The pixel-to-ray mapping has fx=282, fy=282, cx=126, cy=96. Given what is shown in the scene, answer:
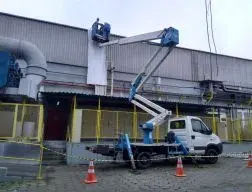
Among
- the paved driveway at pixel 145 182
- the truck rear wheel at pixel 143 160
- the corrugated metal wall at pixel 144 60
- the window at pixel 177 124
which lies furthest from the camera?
the corrugated metal wall at pixel 144 60

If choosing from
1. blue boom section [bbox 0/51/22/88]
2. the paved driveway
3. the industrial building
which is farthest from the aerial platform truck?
blue boom section [bbox 0/51/22/88]

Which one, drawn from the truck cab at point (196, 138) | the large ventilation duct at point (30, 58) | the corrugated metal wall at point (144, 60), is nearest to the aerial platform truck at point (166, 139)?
the truck cab at point (196, 138)

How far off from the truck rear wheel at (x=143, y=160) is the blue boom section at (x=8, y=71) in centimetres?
728

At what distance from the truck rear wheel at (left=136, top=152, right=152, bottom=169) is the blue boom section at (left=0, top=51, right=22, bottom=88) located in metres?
7.28

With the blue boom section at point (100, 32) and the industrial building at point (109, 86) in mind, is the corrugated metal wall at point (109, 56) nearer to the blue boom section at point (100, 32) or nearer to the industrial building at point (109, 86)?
the industrial building at point (109, 86)

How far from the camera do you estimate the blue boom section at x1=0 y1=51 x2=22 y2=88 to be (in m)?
13.7

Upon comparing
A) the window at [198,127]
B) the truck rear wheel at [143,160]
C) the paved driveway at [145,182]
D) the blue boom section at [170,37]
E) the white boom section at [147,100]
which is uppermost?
the blue boom section at [170,37]

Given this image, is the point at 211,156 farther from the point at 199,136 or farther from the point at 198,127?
the point at 198,127

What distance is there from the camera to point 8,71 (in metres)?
14.0

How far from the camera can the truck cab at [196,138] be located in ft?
45.4

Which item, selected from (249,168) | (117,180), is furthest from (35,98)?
(249,168)

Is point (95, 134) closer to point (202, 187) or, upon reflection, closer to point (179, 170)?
point (179, 170)

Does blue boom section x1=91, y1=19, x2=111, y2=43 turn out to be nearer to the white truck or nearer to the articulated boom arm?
the articulated boom arm

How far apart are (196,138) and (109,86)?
9069mm
